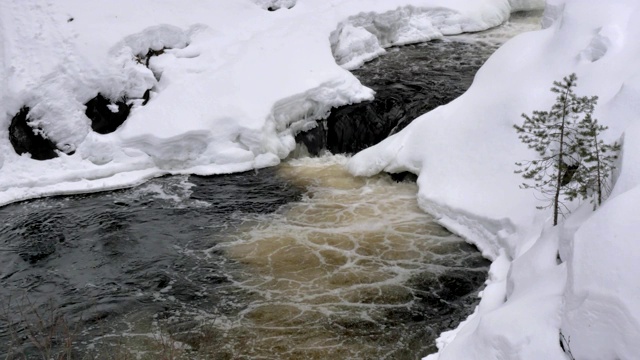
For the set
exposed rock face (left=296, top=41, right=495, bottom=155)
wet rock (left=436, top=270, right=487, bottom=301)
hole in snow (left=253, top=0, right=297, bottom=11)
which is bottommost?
wet rock (left=436, top=270, right=487, bottom=301)

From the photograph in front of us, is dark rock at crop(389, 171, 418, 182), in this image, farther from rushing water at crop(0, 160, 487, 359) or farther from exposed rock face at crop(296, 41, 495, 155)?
exposed rock face at crop(296, 41, 495, 155)

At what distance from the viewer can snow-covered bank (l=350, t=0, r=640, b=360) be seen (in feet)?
21.3

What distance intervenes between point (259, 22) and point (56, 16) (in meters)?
4.70

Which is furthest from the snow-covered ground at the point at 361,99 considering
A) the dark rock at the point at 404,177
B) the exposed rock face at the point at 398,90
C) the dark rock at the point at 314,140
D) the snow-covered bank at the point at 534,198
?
the exposed rock face at the point at 398,90

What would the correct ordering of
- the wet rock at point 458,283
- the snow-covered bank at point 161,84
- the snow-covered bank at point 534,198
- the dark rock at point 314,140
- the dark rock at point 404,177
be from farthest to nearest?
the dark rock at point 314,140, the snow-covered bank at point 161,84, the dark rock at point 404,177, the wet rock at point 458,283, the snow-covered bank at point 534,198

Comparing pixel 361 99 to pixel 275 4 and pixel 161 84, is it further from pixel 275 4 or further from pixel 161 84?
pixel 275 4

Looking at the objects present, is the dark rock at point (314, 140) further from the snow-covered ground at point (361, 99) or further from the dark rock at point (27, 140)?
the dark rock at point (27, 140)

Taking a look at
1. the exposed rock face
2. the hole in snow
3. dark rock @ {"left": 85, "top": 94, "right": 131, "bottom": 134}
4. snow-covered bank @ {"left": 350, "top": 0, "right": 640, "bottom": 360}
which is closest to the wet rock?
snow-covered bank @ {"left": 350, "top": 0, "right": 640, "bottom": 360}

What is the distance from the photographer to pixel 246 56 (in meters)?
16.7

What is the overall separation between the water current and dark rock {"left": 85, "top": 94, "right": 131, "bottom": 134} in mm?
2012

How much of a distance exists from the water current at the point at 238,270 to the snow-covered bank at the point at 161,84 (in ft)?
2.54

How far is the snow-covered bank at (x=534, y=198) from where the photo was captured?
21.3 ft

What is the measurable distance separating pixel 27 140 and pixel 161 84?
2.97 meters

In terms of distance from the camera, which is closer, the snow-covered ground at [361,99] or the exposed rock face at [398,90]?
the snow-covered ground at [361,99]
